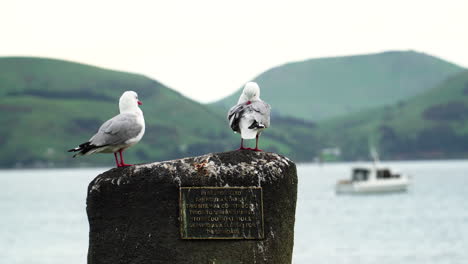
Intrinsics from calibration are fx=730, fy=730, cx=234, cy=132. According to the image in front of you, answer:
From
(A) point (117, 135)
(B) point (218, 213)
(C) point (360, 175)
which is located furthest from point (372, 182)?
(A) point (117, 135)

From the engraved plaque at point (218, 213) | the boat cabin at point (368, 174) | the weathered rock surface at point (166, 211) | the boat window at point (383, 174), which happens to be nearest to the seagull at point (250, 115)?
the weathered rock surface at point (166, 211)

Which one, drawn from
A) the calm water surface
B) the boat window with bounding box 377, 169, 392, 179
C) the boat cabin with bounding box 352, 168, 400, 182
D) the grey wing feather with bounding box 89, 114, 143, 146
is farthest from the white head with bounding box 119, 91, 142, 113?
the boat window with bounding box 377, 169, 392, 179

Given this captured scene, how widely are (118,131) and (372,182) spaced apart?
3448 inches

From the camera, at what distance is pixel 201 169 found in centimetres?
1222

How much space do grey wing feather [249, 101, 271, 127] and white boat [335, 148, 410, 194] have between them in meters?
84.5

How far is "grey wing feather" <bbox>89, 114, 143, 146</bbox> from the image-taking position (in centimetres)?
1162

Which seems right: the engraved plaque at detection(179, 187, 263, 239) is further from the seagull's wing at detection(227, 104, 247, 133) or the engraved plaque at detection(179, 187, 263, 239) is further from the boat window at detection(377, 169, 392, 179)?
the boat window at detection(377, 169, 392, 179)

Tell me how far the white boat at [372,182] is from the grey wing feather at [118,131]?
280 ft

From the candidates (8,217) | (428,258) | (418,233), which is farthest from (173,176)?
(8,217)

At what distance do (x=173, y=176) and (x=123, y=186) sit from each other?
85 centimetres

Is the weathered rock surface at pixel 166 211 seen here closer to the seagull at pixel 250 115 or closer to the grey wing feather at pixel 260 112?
the seagull at pixel 250 115

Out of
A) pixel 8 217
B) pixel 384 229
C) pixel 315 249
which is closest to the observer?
pixel 315 249

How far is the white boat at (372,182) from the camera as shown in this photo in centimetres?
9625

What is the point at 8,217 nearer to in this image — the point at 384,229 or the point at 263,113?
the point at 384,229
